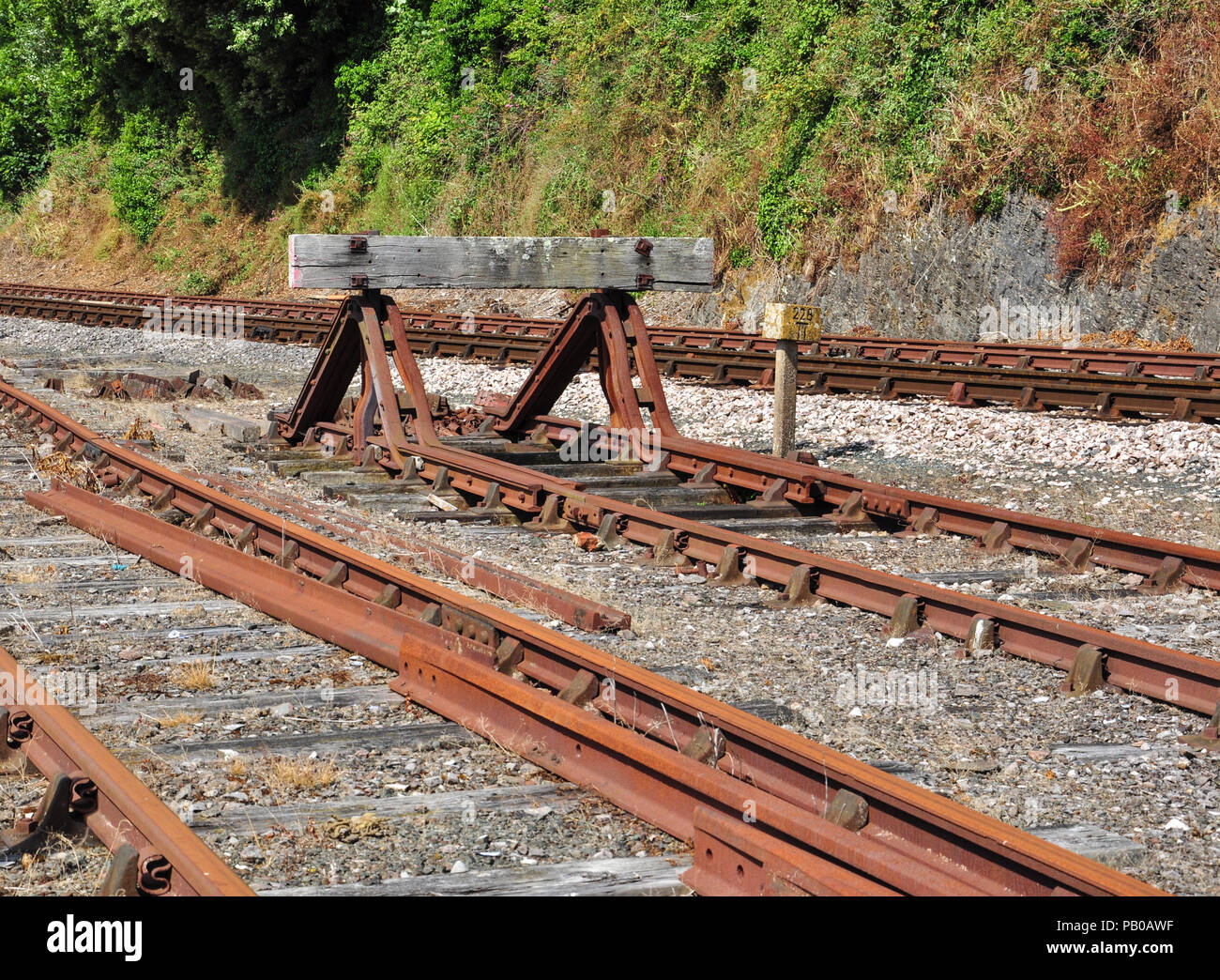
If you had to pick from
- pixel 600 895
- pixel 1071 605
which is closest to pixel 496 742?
pixel 600 895

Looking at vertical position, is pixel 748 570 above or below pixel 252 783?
above

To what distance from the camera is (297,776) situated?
430cm

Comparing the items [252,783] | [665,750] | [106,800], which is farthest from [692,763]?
[106,800]

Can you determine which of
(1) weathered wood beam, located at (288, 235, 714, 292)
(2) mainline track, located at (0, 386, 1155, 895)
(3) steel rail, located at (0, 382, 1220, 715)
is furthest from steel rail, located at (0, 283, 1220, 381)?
(2) mainline track, located at (0, 386, 1155, 895)

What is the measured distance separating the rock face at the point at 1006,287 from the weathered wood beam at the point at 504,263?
752 cm

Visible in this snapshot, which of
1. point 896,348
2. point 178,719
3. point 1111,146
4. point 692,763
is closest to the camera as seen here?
point 692,763

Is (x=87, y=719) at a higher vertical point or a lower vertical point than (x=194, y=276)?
lower

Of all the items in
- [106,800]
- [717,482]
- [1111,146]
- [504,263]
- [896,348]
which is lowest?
[106,800]

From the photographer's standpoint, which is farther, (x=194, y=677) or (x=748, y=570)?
(x=748, y=570)

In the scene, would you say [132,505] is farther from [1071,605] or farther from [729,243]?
[729,243]

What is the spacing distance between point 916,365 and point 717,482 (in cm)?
579

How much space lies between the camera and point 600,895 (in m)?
3.56

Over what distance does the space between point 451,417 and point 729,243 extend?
11772 mm

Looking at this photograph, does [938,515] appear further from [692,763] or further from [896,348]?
[896,348]
